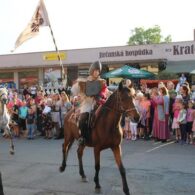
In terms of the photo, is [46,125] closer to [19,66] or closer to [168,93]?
Answer: [168,93]

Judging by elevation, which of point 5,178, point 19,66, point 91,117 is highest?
point 19,66

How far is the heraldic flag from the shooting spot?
1478cm

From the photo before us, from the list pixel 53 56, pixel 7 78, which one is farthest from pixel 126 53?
pixel 7 78

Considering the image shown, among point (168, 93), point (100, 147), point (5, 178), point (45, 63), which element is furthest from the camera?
point (45, 63)

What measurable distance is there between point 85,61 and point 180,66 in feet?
27.5

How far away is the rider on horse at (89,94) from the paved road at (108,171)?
108cm

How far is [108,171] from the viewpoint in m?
9.59

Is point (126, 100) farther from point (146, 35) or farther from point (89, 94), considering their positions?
point (146, 35)

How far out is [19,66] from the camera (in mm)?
37625

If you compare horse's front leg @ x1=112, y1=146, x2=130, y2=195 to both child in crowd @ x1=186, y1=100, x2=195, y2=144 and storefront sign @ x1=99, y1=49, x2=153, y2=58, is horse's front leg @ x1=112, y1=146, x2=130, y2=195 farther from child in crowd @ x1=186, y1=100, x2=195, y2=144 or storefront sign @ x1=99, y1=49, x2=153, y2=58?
storefront sign @ x1=99, y1=49, x2=153, y2=58

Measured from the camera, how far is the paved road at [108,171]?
798 centimetres

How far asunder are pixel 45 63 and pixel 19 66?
9.44 ft

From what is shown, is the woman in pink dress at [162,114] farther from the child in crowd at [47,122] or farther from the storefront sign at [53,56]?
the storefront sign at [53,56]

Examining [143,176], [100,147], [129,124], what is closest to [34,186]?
[100,147]
